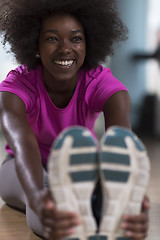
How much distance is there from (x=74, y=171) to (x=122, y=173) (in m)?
0.11

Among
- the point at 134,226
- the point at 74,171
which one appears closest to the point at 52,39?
the point at 74,171

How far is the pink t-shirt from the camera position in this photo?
1.39 m

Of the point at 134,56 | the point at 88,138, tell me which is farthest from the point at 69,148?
the point at 134,56

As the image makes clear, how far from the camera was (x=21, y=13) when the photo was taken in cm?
139

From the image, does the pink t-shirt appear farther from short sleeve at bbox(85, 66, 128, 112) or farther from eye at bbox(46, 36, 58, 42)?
eye at bbox(46, 36, 58, 42)

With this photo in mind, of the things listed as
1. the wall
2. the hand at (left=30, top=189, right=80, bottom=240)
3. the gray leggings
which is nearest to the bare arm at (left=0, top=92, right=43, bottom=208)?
the hand at (left=30, top=189, right=80, bottom=240)

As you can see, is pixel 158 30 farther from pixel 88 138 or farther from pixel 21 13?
pixel 88 138

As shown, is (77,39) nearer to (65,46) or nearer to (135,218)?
(65,46)

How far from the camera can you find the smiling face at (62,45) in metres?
1.29

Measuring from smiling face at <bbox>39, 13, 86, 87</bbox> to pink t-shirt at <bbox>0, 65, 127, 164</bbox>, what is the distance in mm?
101

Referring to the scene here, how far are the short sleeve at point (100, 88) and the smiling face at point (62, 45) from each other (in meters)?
0.11

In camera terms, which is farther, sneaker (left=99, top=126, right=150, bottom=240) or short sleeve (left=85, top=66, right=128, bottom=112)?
short sleeve (left=85, top=66, right=128, bottom=112)

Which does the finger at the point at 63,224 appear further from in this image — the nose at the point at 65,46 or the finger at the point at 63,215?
the nose at the point at 65,46

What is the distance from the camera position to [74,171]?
2.76 ft
